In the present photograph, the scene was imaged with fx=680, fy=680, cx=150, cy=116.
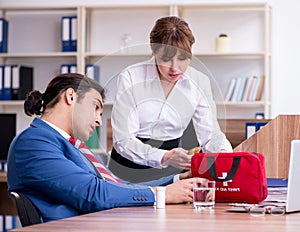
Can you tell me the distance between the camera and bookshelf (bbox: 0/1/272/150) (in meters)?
5.50

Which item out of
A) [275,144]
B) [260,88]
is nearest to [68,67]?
[260,88]

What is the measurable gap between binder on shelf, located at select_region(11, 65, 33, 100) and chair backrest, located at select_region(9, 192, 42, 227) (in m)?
3.99

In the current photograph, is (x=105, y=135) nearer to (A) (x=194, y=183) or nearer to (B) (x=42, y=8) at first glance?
(A) (x=194, y=183)

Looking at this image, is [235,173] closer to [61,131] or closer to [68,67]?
[61,131]

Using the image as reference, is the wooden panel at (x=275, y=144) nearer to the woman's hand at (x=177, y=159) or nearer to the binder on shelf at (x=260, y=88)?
the woman's hand at (x=177, y=159)

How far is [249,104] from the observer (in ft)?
17.7

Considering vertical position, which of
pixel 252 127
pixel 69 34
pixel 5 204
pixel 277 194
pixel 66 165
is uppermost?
pixel 69 34

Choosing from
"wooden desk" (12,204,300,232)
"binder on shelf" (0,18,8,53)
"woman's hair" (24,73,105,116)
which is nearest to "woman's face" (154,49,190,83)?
"woman's hair" (24,73,105,116)

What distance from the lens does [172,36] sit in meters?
2.10

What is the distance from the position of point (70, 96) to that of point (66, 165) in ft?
0.98

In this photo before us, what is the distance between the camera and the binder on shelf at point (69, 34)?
565 centimetres

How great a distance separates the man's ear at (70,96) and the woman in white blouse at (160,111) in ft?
0.44

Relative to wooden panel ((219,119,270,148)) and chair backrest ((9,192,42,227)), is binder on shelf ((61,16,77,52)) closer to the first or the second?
wooden panel ((219,119,270,148))

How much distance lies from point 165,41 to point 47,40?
3957 mm
